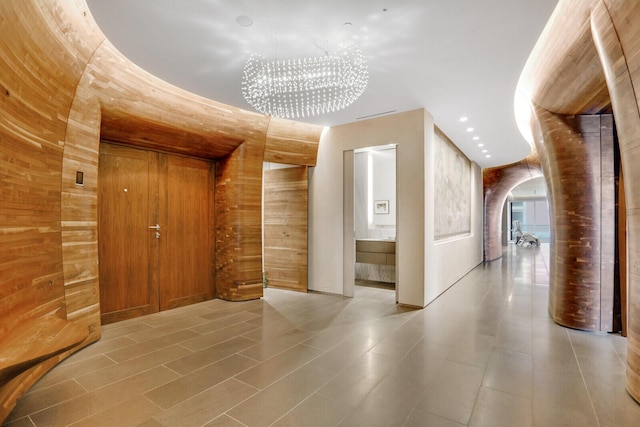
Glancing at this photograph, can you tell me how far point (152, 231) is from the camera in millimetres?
4477

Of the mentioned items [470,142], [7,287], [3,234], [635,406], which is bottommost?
[635,406]

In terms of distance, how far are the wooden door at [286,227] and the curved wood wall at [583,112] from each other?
12.1ft

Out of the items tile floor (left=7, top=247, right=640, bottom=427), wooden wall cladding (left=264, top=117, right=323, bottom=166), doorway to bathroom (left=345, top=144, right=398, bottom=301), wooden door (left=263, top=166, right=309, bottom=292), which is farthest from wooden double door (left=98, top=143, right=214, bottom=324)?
doorway to bathroom (left=345, top=144, right=398, bottom=301)

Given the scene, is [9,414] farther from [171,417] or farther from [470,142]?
[470,142]

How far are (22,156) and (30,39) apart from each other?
824mm

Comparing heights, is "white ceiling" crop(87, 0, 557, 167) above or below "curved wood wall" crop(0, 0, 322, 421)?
above

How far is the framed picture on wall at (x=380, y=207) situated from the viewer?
23.4ft

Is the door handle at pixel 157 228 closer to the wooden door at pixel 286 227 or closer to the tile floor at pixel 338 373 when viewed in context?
the tile floor at pixel 338 373

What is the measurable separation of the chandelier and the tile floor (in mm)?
2740

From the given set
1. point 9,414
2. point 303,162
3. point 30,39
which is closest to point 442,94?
point 303,162

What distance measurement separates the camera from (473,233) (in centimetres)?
916

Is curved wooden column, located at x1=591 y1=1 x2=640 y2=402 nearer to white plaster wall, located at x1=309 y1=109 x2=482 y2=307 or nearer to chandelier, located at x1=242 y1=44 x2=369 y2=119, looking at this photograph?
chandelier, located at x1=242 y1=44 x2=369 y2=119

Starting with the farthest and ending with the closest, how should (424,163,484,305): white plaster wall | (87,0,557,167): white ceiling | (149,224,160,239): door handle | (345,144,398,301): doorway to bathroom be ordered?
(345,144,398,301): doorway to bathroom → (424,163,484,305): white plaster wall → (149,224,160,239): door handle → (87,0,557,167): white ceiling

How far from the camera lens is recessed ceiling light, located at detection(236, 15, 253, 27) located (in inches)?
104
